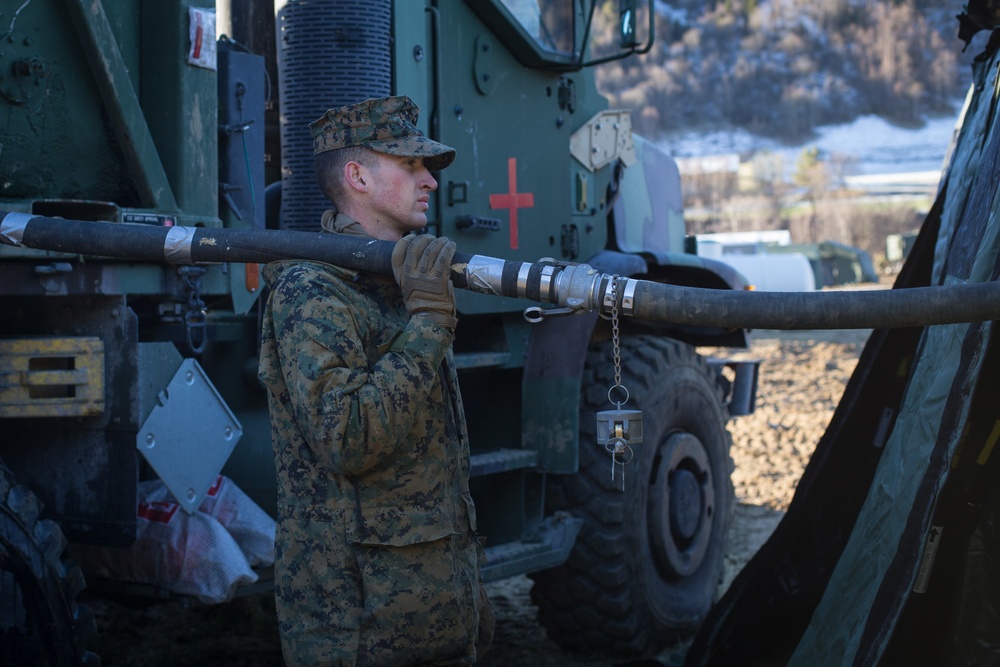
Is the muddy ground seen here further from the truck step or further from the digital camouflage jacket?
the digital camouflage jacket

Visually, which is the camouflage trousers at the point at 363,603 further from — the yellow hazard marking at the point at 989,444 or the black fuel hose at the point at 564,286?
the yellow hazard marking at the point at 989,444

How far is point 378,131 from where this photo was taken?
2.89 metres

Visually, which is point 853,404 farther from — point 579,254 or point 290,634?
point 290,634

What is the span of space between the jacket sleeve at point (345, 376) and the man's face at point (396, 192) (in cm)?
29

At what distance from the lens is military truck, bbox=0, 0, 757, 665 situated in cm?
354

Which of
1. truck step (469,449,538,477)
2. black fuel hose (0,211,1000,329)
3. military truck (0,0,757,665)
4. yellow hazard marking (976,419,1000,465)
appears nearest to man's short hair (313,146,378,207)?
black fuel hose (0,211,1000,329)

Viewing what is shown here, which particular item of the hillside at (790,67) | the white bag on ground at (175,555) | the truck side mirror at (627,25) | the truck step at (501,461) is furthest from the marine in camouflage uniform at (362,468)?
the hillside at (790,67)

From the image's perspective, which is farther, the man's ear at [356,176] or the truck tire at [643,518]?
the truck tire at [643,518]

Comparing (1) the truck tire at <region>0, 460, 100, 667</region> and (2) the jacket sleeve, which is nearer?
(2) the jacket sleeve

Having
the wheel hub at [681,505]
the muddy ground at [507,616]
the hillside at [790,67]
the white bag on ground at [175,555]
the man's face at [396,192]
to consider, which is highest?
the hillside at [790,67]

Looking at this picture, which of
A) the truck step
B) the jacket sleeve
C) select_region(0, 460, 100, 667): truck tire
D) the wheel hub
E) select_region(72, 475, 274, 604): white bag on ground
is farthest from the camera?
the wheel hub

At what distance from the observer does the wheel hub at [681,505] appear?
18.2ft

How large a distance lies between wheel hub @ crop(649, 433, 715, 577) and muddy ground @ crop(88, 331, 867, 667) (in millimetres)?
429

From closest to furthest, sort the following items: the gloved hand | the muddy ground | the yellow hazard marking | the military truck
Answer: the gloved hand
the yellow hazard marking
the military truck
the muddy ground
